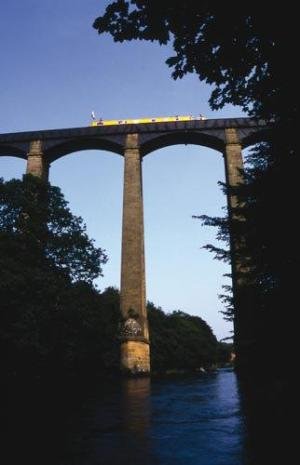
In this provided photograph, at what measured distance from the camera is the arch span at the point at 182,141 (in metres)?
25.5

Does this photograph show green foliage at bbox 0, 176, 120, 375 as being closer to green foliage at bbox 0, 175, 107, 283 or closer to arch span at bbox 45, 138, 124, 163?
green foliage at bbox 0, 175, 107, 283

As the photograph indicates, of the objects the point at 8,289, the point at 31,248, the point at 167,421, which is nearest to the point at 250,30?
the point at 167,421

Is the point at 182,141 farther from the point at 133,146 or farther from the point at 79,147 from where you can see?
the point at 79,147

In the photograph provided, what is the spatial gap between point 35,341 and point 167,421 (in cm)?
836

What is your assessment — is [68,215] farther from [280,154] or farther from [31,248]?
[280,154]

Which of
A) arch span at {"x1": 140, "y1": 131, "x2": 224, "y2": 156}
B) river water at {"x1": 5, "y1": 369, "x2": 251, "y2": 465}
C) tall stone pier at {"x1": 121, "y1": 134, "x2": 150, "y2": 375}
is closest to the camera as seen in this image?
river water at {"x1": 5, "y1": 369, "x2": 251, "y2": 465}

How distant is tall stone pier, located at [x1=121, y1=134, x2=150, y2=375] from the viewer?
21.4 m

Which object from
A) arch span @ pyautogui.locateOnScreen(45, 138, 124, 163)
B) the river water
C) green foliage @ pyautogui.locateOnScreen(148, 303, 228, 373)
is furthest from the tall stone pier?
green foliage @ pyautogui.locateOnScreen(148, 303, 228, 373)

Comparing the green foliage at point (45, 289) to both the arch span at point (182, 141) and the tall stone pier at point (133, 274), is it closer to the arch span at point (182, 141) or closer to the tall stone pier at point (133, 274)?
the tall stone pier at point (133, 274)

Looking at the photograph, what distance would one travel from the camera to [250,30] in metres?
3.68

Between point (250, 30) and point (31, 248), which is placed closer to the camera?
point (250, 30)

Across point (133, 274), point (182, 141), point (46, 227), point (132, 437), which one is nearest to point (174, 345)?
point (133, 274)

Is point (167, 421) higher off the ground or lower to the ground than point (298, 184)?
lower

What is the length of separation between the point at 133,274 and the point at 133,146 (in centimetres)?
848
